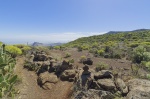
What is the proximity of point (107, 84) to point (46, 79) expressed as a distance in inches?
218

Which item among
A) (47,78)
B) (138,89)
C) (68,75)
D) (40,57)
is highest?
(40,57)

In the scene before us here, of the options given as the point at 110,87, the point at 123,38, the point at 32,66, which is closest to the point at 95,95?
the point at 110,87

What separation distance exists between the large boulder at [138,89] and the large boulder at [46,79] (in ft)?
20.1

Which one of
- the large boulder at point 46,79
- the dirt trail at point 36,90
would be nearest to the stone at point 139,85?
the dirt trail at point 36,90

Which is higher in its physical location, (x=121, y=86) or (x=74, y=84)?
(x=121, y=86)

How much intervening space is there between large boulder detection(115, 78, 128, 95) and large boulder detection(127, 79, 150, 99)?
281 millimetres

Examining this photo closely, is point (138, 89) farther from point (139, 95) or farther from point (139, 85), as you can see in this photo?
point (139, 95)

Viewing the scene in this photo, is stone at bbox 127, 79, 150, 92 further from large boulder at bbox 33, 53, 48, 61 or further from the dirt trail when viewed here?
large boulder at bbox 33, 53, 48, 61

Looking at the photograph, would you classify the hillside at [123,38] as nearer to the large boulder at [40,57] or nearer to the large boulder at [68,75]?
the large boulder at [40,57]

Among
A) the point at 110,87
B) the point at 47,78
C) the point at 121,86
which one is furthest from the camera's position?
the point at 47,78

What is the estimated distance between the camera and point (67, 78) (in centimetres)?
1605

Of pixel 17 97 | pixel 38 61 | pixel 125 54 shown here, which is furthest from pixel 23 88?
pixel 125 54

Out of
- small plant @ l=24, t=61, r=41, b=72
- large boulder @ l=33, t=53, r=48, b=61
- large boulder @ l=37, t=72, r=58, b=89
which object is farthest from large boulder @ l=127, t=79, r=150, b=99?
large boulder @ l=33, t=53, r=48, b=61

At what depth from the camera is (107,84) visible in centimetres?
1241
